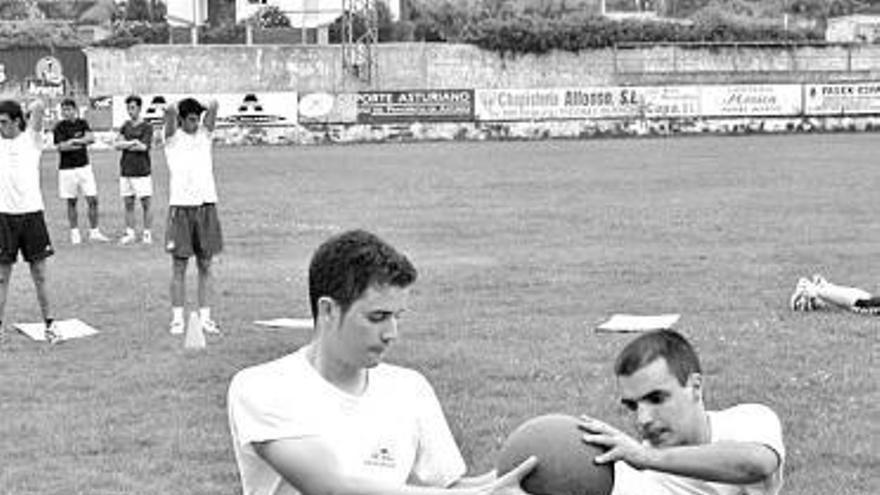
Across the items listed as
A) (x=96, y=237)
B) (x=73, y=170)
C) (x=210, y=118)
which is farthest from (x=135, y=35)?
(x=210, y=118)

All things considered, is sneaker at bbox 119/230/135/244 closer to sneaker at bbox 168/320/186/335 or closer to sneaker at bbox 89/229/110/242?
sneaker at bbox 89/229/110/242

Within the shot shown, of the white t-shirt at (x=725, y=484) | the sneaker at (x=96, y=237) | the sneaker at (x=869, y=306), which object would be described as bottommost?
the sneaker at (x=96, y=237)

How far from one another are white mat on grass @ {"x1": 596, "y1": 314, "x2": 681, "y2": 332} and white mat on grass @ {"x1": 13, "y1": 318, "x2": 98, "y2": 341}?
4.64m

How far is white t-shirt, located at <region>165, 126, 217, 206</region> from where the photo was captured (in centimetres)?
1469

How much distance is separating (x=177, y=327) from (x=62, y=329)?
3.57ft

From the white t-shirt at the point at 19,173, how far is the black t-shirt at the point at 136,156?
28.5 feet

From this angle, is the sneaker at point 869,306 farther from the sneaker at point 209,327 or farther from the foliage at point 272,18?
the foliage at point 272,18

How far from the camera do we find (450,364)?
41.2ft

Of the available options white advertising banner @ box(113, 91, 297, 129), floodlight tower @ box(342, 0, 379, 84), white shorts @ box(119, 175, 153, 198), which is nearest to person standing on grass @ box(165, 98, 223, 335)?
white shorts @ box(119, 175, 153, 198)

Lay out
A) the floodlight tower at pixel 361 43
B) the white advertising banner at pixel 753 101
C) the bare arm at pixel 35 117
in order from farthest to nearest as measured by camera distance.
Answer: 1. the floodlight tower at pixel 361 43
2. the white advertising banner at pixel 753 101
3. the bare arm at pixel 35 117

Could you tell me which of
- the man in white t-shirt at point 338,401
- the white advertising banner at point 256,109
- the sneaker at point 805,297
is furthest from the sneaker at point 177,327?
the white advertising banner at point 256,109

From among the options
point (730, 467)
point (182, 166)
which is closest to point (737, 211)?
point (182, 166)

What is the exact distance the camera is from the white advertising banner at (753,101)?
53.2 metres

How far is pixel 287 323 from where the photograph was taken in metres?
14.9
